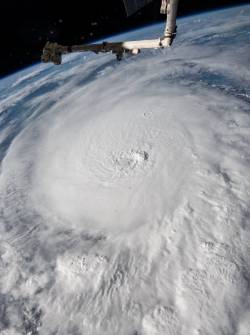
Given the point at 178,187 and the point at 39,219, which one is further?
the point at 39,219

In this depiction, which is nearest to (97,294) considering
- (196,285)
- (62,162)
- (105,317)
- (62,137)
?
(105,317)

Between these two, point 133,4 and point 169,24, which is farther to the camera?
point 133,4

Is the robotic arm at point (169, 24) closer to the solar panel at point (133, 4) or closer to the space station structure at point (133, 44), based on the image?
the space station structure at point (133, 44)

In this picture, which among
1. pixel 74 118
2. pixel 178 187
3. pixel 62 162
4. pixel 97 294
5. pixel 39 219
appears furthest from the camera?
pixel 74 118

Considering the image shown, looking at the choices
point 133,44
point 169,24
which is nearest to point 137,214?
point 133,44

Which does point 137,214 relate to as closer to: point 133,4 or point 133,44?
point 133,44

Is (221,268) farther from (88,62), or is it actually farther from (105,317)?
(88,62)

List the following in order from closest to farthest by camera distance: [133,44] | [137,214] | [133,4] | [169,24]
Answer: [169,24]
[133,4]
[133,44]
[137,214]
